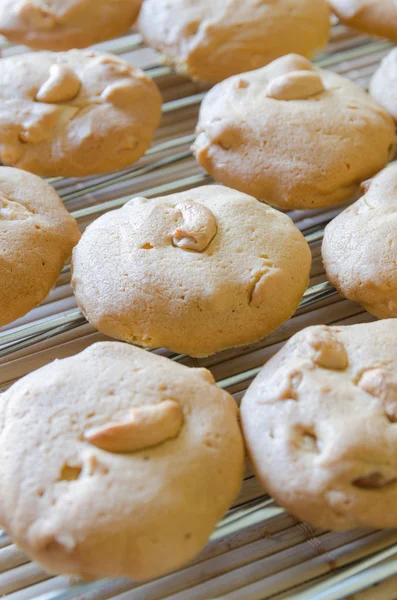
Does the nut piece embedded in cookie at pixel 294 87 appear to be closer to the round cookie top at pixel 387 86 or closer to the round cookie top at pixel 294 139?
the round cookie top at pixel 294 139

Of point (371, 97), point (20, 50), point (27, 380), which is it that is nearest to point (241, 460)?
point (27, 380)

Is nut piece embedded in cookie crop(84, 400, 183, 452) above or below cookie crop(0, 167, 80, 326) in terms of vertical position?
below

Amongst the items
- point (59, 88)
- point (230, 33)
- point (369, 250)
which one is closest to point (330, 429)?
point (369, 250)

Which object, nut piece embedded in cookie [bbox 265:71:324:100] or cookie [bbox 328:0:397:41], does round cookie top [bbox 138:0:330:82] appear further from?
nut piece embedded in cookie [bbox 265:71:324:100]

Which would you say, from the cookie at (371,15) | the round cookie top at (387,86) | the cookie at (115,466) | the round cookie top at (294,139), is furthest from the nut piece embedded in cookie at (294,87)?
the cookie at (115,466)

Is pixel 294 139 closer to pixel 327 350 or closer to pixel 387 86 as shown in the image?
pixel 387 86

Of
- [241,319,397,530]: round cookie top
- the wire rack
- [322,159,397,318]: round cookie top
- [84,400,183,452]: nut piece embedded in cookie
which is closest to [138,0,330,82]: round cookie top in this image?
the wire rack
